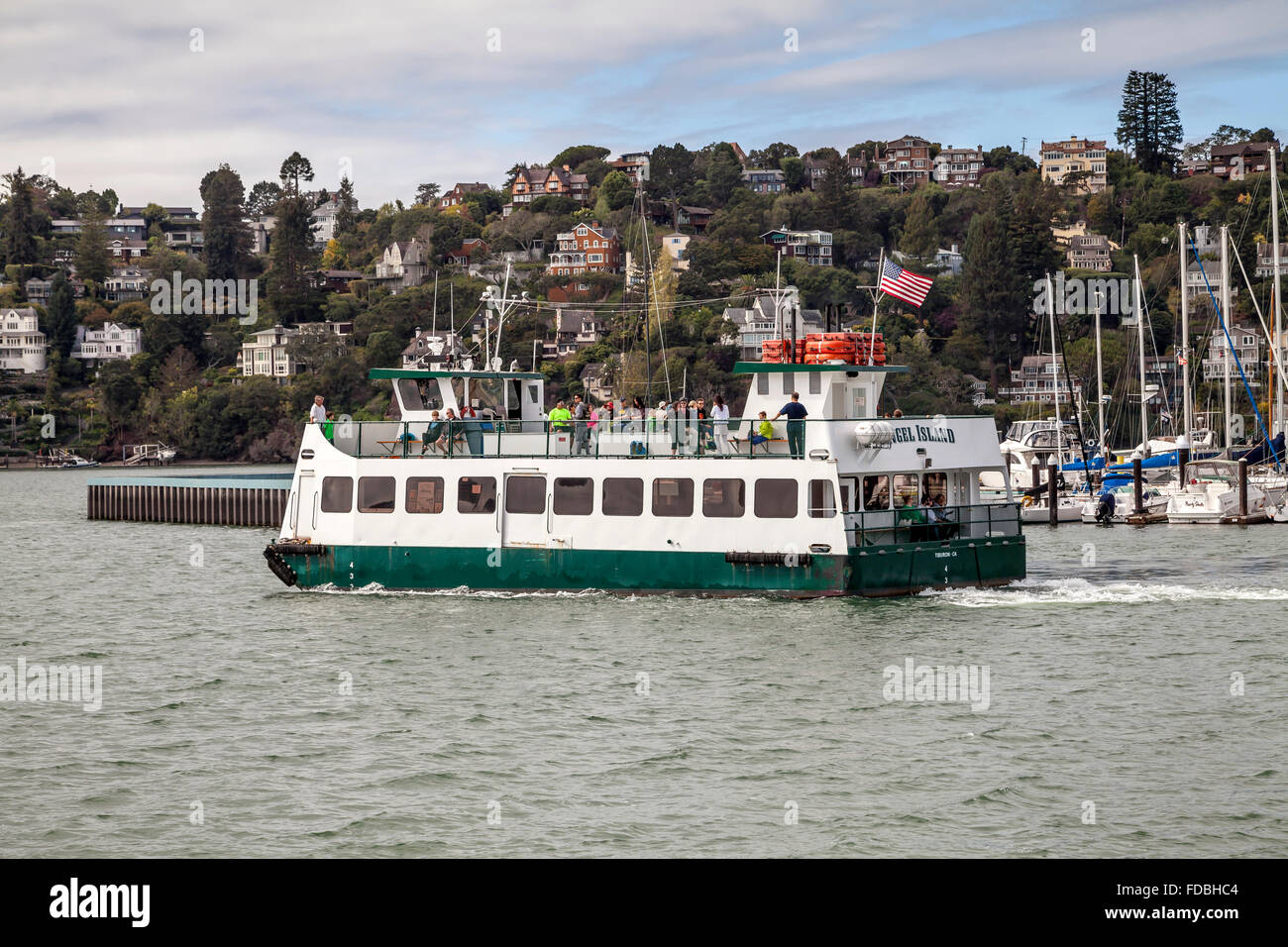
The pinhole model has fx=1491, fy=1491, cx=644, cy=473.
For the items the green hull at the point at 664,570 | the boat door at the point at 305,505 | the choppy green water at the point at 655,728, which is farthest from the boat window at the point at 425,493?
the boat door at the point at 305,505

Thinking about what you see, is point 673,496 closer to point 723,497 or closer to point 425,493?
point 723,497

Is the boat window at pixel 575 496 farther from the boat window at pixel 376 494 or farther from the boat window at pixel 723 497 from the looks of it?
the boat window at pixel 376 494

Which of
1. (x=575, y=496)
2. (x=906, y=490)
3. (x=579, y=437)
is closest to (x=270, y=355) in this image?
(x=579, y=437)

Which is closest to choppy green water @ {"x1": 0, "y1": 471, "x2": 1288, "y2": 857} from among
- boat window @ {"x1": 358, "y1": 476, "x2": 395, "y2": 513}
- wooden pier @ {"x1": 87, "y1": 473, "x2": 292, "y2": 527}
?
boat window @ {"x1": 358, "y1": 476, "x2": 395, "y2": 513}

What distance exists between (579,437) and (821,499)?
225 inches

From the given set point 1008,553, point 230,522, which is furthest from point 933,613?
point 230,522

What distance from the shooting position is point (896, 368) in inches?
1348

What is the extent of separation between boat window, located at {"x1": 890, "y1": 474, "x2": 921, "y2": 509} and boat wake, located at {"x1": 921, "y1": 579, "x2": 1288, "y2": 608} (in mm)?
2000

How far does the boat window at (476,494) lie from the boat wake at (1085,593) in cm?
942

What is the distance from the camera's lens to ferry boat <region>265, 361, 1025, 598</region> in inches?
1184

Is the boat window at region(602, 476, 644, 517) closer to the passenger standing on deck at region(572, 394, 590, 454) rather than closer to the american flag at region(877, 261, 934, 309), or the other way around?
the passenger standing on deck at region(572, 394, 590, 454)
